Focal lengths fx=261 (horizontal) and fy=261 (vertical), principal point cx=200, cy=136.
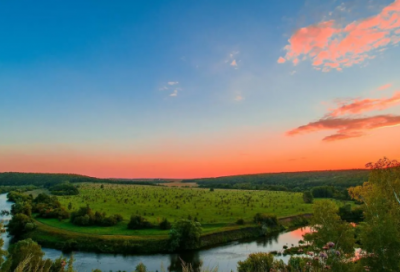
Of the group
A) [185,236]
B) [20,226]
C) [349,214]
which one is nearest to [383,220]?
[185,236]

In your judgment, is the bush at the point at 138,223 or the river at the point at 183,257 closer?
the river at the point at 183,257

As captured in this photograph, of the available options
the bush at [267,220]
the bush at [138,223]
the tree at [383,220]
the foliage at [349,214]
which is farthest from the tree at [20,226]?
the foliage at [349,214]

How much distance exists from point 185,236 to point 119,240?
14.9 m

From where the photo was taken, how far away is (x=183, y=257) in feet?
171

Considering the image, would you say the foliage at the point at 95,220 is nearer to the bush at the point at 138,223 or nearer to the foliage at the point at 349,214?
the bush at the point at 138,223

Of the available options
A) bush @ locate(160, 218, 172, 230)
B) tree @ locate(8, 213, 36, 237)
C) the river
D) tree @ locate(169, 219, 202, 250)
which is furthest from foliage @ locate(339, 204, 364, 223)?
tree @ locate(8, 213, 36, 237)

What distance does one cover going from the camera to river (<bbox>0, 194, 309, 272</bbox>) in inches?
1820

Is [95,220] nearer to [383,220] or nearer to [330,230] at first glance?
[330,230]

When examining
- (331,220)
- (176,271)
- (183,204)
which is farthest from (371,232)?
(183,204)

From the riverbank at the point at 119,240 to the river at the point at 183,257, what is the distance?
1980 mm

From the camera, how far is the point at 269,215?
243ft

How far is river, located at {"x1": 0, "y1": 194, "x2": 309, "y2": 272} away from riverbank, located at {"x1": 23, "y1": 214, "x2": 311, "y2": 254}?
1.98 metres

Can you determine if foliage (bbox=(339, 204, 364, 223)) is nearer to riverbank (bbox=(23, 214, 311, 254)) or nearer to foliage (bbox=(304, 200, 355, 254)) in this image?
riverbank (bbox=(23, 214, 311, 254))

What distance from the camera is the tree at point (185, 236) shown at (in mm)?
55862
